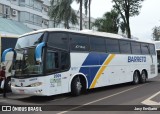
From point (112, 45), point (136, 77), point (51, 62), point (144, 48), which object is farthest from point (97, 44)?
point (144, 48)

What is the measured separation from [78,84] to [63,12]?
64.3 ft

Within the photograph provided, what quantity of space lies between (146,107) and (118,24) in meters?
42.0

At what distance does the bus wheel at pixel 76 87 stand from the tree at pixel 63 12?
18851mm

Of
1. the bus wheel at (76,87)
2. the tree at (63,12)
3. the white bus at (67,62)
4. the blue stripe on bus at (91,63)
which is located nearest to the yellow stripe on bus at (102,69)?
the white bus at (67,62)

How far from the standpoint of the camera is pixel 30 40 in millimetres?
14781

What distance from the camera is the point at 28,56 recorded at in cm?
1420

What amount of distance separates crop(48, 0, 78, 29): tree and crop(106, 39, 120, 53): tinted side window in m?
15.0

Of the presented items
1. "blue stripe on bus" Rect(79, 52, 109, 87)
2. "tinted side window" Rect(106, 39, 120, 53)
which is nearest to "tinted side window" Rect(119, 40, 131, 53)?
"tinted side window" Rect(106, 39, 120, 53)

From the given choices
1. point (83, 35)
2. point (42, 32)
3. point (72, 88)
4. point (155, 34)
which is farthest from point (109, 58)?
point (155, 34)

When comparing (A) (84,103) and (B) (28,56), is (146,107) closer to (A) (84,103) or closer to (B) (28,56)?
(A) (84,103)

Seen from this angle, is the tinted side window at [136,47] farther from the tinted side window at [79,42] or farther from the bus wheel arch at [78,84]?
the bus wheel arch at [78,84]

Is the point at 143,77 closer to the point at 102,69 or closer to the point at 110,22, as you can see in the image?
the point at 102,69

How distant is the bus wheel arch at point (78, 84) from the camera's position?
15.5 m

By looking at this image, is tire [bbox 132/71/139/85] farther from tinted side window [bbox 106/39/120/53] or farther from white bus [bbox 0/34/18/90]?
white bus [bbox 0/34/18/90]
